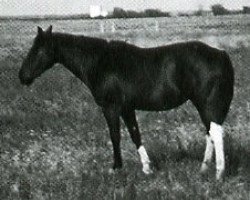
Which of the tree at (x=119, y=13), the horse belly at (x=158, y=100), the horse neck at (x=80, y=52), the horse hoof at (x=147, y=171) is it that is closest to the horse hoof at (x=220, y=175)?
the horse hoof at (x=147, y=171)

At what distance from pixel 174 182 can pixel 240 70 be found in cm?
1099

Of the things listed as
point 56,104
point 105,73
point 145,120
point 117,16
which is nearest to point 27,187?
point 105,73

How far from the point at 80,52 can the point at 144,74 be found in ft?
3.18

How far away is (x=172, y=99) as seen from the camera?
8.70m

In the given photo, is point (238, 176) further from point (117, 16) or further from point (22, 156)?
point (117, 16)

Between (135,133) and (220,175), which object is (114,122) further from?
(220,175)

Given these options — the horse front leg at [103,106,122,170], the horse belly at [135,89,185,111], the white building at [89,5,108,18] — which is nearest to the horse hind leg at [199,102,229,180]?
the horse belly at [135,89,185,111]

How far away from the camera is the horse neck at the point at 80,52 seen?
29.0 ft

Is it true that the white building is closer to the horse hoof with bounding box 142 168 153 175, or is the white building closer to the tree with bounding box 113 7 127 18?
the tree with bounding box 113 7 127 18

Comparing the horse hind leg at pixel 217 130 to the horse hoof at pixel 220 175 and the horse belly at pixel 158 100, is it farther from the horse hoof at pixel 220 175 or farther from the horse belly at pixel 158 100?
the horse belly at pixel 158 100

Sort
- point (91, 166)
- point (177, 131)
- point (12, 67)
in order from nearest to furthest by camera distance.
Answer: point (91, 166), point (177, 131), point (12, 67)

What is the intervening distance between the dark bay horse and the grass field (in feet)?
1.52

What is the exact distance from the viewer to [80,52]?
8.89 metres

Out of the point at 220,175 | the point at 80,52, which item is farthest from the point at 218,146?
the point at 80,52
